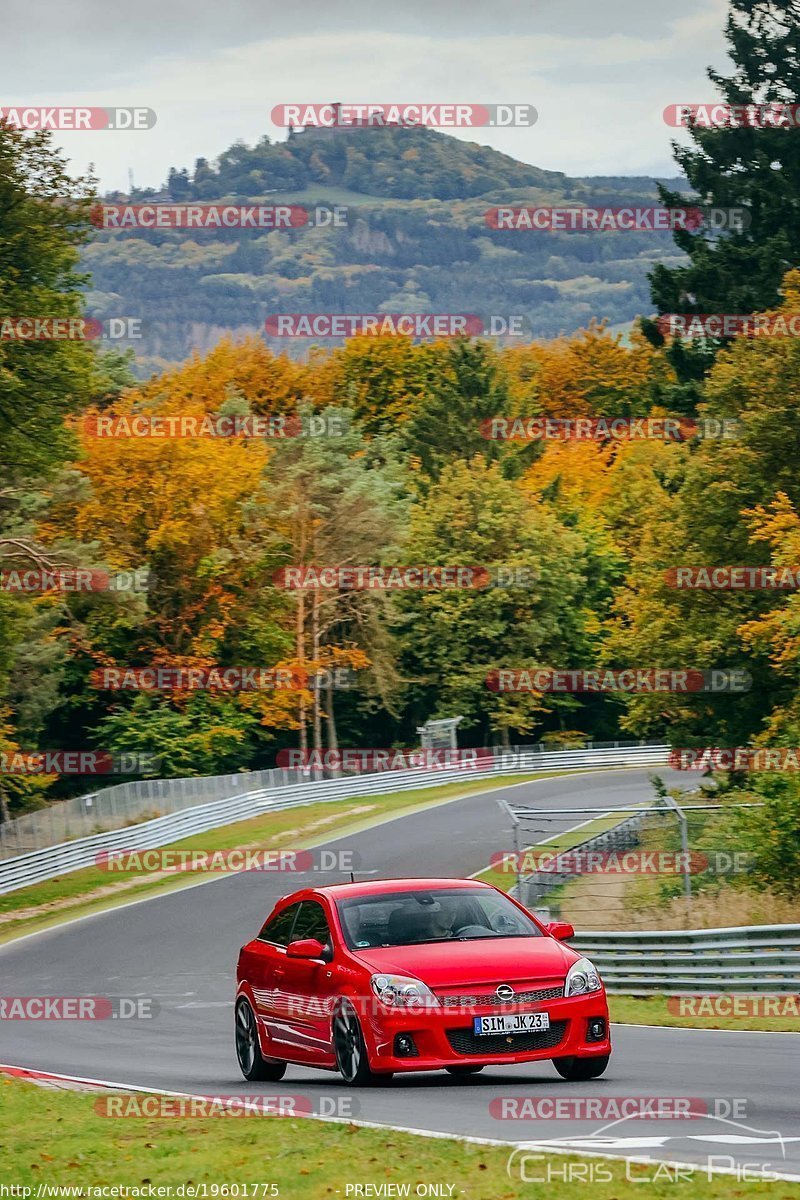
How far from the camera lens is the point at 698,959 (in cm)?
2123

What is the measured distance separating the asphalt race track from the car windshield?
980 millimetres

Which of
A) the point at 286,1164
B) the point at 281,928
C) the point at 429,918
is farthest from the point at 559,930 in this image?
the point at 286,1164

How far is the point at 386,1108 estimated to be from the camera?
11.0 meters

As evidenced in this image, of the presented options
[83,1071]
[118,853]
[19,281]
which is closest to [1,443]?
[19,281]

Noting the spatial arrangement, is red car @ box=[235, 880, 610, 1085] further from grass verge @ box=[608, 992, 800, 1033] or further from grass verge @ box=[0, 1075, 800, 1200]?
grass verge @ box=[608, 992, 800, 1033]

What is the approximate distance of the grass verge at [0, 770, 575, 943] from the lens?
41062mm

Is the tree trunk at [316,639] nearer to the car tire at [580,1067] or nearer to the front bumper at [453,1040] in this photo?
the car tire at [580,1067]

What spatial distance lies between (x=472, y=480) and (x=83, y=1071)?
215 feet

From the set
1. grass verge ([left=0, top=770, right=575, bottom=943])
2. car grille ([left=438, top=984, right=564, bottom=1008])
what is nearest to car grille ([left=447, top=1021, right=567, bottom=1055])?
car grille ([left=438, top=984, right=564, bottom=1008])

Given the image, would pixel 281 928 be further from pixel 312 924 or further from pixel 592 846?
pixel 592 846

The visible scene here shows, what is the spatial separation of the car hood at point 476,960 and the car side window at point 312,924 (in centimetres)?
59

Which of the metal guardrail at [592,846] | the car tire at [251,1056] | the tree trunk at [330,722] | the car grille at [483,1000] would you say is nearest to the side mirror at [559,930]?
the car grille at [483,1000]

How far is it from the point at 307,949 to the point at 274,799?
46.2 m

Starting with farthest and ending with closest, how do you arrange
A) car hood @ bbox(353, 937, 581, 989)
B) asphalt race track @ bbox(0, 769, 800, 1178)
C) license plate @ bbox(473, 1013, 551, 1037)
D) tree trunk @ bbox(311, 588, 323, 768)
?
tree trunk @ bbox(311, 588, 323, 768), car hood @ bbox(353, 937, 581, 989), license plate @ bbox(473, 1013, 551, 1037), asphalt race track @ bbox(0, 769, 800, 1178)
